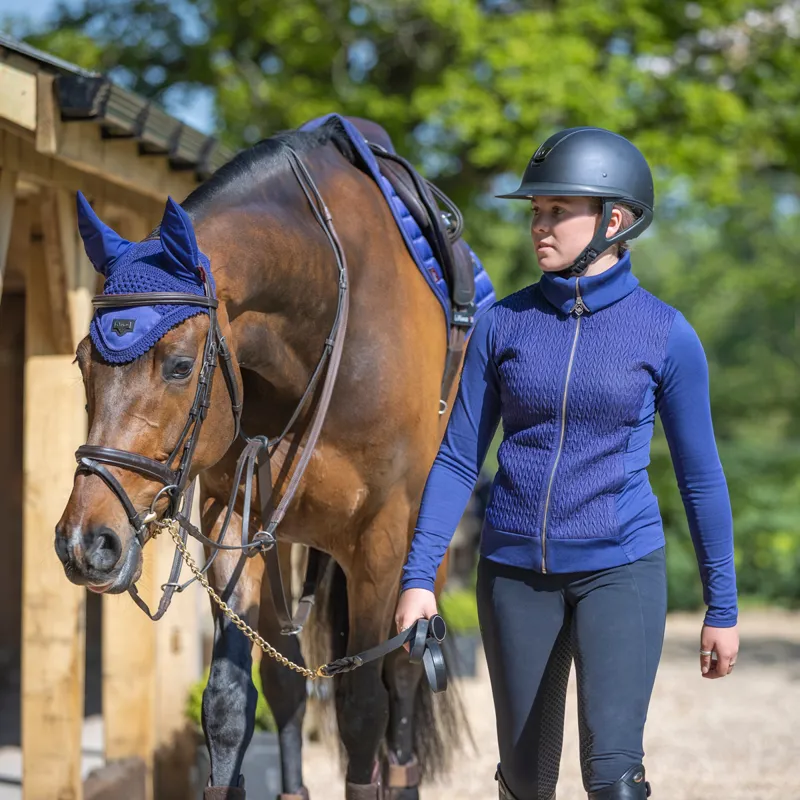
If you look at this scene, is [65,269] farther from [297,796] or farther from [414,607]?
[414,607]

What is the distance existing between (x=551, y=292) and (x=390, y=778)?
90.8 inches

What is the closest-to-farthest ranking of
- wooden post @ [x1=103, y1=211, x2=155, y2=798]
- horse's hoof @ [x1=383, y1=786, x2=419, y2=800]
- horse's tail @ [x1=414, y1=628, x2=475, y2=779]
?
horse's hoof @ [x1=383, y1=786, x2=419, y2=800] < horse's tail @ [x1=414, y1=628, x2=475, y2=779] < wooden post @ [x1=103, y1=211, x2=155, y2=798]

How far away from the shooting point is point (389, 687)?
175 inches

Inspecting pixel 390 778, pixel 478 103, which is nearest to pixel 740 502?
pixel 478 103

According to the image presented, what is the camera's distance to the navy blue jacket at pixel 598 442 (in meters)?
2.74

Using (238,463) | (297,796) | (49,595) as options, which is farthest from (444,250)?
(49,595)

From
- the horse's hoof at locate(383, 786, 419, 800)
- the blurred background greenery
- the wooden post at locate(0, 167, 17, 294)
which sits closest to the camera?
the wooden post at locate(0, 167, 17, 294)

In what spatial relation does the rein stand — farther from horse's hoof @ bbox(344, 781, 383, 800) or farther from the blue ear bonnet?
horse's hoof @ bbox(344, 781, 383, 800)

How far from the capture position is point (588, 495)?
275 cm

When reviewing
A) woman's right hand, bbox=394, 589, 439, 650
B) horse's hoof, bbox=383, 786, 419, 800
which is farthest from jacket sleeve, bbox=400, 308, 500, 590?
horse's hoof, bbox=383, 786, 419, 800

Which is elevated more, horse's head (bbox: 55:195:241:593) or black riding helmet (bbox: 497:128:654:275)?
black riding helmet (bbox: 497:128:654:275)

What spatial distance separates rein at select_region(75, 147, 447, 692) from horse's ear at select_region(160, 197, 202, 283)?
5cm

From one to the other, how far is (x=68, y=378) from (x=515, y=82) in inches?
279

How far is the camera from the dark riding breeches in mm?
2703
